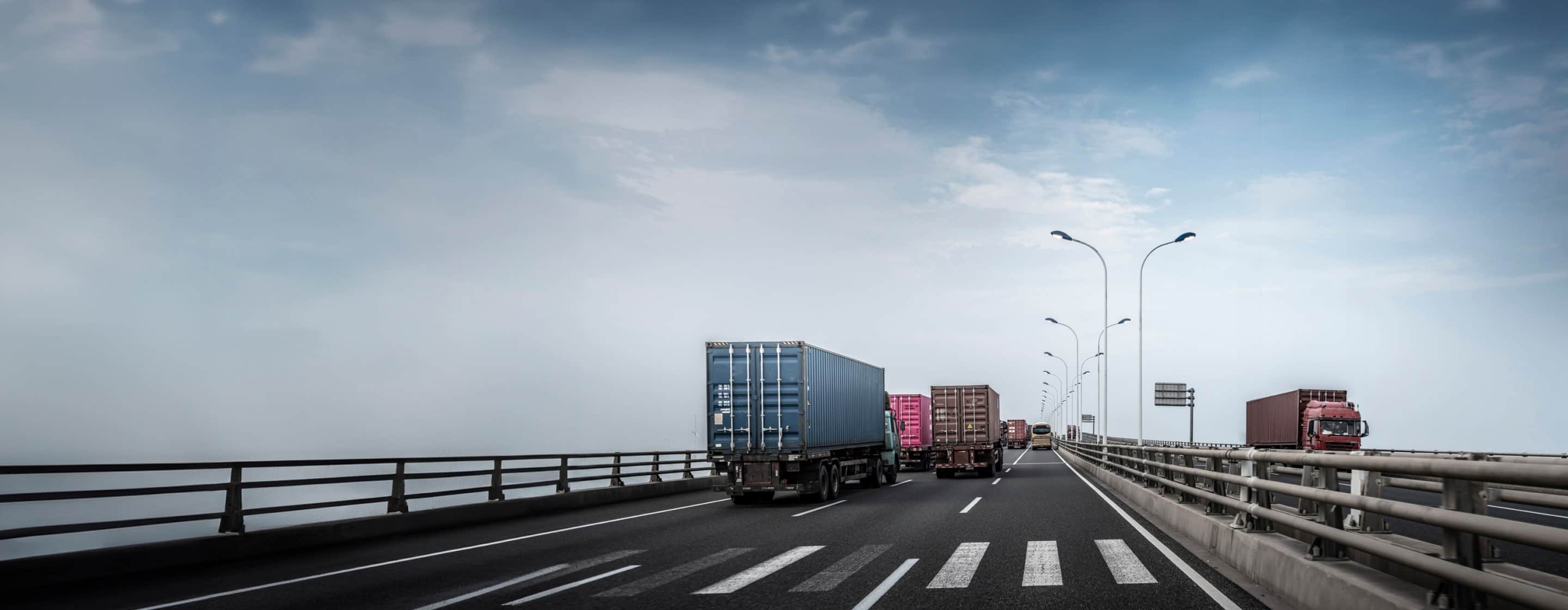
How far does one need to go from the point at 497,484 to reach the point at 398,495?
11.1 ft

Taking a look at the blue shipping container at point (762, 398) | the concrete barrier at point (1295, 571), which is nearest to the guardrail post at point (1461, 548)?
the concrete barrier at point (1295, 571)

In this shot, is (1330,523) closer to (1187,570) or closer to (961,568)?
(1187,570)

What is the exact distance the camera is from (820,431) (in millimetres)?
23156

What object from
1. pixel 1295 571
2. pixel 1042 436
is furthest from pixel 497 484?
pixel 1042 436

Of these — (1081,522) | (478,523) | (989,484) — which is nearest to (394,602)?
(478,523)

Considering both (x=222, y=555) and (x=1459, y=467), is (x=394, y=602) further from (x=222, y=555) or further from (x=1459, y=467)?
(x=1459, y=467)

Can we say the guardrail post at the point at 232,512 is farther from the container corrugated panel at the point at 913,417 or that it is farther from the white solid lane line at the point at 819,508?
the container corrugated panel at the point at 913,417

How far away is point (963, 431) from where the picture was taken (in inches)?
1463

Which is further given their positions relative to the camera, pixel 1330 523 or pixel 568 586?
pixel 568 586

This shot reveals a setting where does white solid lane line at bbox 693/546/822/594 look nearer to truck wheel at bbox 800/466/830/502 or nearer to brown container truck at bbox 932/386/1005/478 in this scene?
truck wheel at bbox 800/466/830/502

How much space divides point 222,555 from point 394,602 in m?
4.83

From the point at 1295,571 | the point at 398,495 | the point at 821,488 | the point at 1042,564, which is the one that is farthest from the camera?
the point at 821,488

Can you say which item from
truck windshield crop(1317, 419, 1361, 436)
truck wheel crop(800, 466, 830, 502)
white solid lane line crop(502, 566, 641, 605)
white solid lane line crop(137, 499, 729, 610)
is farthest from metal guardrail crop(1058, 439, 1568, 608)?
truck windshield crop(1317, 419, 1361, 436)

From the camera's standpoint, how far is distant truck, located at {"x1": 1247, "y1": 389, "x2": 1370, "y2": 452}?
3734cm
